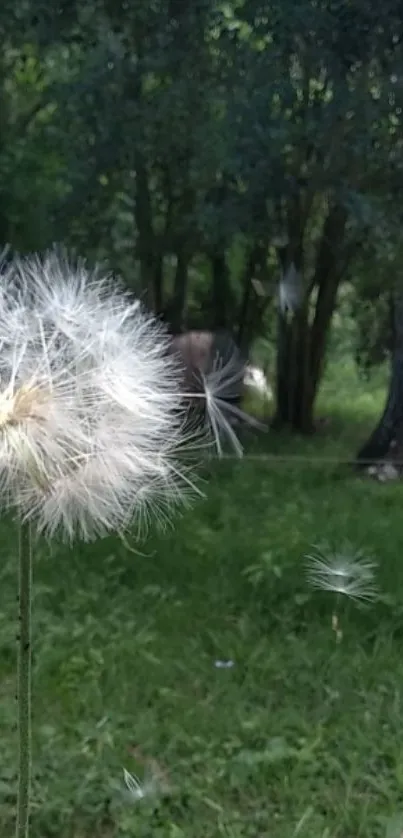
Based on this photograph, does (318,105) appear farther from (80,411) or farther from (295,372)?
(295,372)

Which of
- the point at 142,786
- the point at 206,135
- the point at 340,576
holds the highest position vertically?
the point at 206,135

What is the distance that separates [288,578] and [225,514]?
74 centimetres

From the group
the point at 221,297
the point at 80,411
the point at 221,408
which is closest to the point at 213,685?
the point at 221,408

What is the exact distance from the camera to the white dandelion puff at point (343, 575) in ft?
10.1

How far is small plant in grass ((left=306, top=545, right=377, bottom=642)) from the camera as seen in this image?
3.07 m

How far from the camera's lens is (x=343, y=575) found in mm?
3070

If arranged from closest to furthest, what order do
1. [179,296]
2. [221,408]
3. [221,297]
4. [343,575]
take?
[221,408], [343,575], [179,296], [221,297]

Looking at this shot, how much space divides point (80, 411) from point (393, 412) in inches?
149

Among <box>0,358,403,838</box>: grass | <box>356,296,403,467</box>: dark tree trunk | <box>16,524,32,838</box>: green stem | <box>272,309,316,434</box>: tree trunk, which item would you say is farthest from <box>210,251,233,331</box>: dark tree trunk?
<box>16,524,32,838</box>: green stem

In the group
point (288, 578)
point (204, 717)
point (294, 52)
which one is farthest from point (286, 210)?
point (204, 717)

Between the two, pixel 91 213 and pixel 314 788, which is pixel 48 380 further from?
pixel 91 213

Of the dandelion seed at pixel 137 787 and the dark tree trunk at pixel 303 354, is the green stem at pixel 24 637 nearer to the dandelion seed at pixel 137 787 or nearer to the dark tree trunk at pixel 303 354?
the dandelion seed at pixel 137 787

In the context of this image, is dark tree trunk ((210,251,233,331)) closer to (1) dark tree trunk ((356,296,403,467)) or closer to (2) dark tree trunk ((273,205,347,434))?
(2) dark tree trunk ((273,205,347,434))

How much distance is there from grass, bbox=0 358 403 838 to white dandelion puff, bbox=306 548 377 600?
52 millimetres
